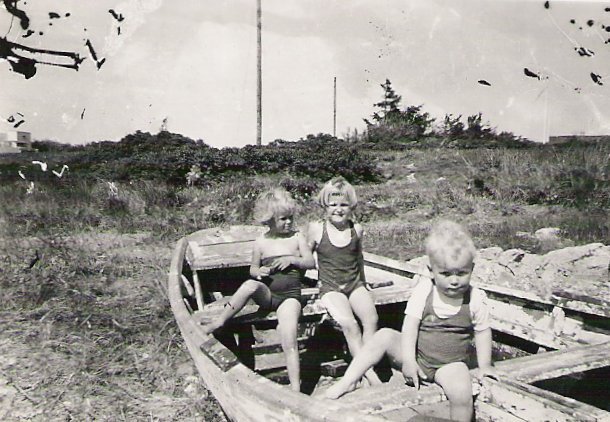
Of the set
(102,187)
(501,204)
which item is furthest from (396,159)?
(102,187)

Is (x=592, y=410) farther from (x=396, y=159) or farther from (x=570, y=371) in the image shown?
(x=396, y=159)

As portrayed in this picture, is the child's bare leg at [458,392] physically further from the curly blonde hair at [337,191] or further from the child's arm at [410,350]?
the curly blonde hair at [337,191]

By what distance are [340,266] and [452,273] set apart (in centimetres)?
123

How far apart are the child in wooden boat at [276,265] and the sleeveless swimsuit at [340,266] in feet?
0.34

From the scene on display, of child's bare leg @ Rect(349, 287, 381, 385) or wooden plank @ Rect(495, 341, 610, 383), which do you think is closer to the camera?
wooden plank @ Rect(495, 341, 610, 383)

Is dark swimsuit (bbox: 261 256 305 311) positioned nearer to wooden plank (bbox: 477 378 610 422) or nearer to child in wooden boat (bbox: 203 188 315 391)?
child in wooden boat (bbox: 203 188 315 391)

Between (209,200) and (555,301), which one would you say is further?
(209,200)

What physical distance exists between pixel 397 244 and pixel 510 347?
16.9 ft

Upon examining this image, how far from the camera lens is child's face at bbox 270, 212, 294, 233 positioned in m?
3.55

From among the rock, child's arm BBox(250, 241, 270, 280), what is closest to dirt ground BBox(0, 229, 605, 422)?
child's arm BBox(250, 241, 270, 280)

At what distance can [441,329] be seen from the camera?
8.42 feet

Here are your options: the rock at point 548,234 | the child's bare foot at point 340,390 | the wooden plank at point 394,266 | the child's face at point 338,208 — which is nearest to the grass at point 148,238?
the rock at point 548,234

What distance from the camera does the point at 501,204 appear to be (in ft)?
39.8

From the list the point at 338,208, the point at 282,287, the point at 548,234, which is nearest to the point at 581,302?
the point at 338,208
